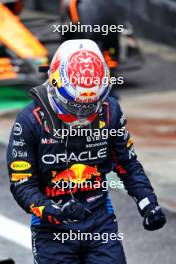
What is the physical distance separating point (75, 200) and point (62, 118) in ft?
1.50

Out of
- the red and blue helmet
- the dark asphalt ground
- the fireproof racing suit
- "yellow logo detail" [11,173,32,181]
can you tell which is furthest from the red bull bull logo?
the dark asphalt ground

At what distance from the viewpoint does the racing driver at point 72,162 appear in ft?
17.0

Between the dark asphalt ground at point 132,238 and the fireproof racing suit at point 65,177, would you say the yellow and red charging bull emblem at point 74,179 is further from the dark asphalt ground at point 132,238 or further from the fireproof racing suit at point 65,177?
the dark asphalt ground at point 132,238

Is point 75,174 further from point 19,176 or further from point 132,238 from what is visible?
point 132,238

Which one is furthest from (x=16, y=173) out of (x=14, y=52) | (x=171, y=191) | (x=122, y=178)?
(x=14, y=52)

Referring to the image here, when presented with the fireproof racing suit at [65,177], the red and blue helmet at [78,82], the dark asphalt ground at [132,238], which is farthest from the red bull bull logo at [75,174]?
the dark asphalt ground at [132,238]

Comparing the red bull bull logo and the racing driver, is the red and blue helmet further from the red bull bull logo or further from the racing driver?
the red bull bull logo

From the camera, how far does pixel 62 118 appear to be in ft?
17.5

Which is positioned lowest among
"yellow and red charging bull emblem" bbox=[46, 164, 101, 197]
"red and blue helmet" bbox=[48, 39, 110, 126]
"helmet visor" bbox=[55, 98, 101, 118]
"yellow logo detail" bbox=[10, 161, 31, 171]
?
"yellow and red charging bull emblem" bbox=[46, 164, 101, 197]

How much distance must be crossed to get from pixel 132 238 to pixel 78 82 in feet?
12.2

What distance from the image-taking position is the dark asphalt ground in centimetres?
813

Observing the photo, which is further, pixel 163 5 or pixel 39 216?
pixel 163 5

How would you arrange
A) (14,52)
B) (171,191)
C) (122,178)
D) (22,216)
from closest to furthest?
(122,178) < (22,216) < (171,191) < (14,52)

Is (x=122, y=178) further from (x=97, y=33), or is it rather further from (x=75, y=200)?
(x=97, y=33)
